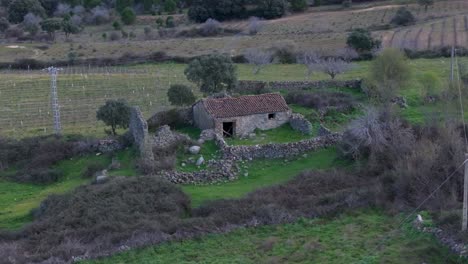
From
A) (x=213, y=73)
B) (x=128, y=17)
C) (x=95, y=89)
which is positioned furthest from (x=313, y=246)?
(x=128, y=17)

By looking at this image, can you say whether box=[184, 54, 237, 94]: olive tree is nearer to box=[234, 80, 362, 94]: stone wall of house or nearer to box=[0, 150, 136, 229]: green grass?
box=[234, 80, 362, 94]: stone wall of house

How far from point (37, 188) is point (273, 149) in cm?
1077

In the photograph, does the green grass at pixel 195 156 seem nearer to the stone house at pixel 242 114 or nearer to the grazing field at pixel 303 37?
the stone house at pixel 242 114

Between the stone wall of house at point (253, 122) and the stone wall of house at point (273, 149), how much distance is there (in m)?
1.60

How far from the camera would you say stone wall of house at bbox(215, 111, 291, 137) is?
3192cm

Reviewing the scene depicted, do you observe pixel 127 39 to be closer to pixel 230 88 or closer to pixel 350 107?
pixel 230 88

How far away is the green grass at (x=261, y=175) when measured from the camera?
86.1 feet

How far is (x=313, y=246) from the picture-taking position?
67.2ft

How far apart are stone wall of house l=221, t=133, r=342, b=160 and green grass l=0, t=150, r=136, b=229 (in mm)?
4380

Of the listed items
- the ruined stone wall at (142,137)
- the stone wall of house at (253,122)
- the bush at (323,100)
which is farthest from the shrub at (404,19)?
the ruined stone wall at (142,137)

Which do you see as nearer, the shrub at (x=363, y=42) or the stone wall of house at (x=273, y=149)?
the stone wall of house at (x=273, y=149)

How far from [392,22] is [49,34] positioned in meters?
47.1

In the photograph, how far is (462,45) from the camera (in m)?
59.1

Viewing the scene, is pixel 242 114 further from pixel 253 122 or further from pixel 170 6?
pixel 170 6
